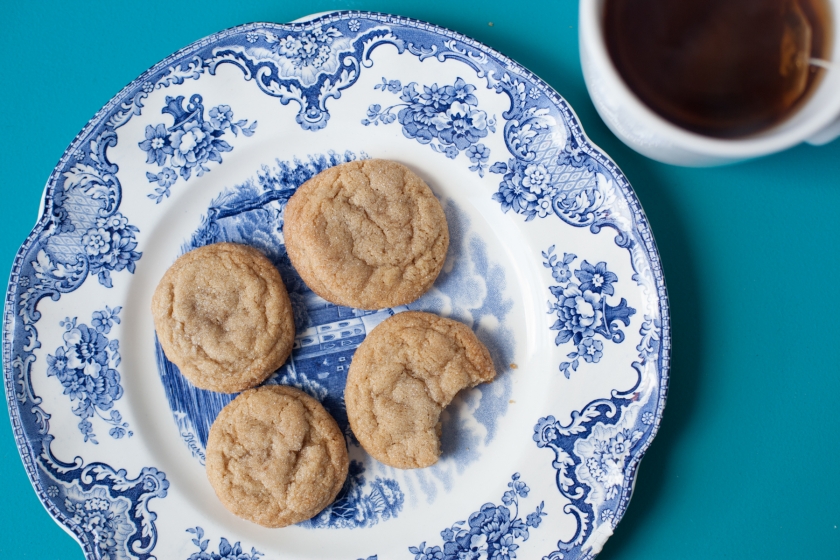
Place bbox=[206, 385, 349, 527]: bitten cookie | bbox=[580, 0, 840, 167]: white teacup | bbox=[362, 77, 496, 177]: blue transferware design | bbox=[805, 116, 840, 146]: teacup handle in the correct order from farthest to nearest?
bbox=[362, 77, 496, 177]: blue transferware design < bbox=[206, 385, 349, 527]: bitten cookie < bbox=[805, 116, 840, 146]: teacup handle < bbox=[580, 0, 840, 167]: white teacup

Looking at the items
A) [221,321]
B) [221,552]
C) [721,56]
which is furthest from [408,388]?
[721,56]

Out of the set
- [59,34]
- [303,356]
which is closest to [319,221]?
[303,356]

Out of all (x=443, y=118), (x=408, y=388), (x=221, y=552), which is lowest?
(x=221, y=552)

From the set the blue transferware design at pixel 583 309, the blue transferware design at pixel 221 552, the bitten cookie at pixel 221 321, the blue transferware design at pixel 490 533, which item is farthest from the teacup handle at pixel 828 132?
the blue transferware design at pixel 221 552

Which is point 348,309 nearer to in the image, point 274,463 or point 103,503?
point 274,463

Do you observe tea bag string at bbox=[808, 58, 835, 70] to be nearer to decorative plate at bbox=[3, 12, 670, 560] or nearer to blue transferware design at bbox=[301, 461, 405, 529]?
decorative plate at bbox=[3, 12, 670, 560]

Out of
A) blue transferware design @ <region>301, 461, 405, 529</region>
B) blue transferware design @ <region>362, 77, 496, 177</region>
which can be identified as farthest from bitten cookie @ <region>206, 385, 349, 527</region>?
blue transferware design @ <region>362, 77, 496, 177</region>
